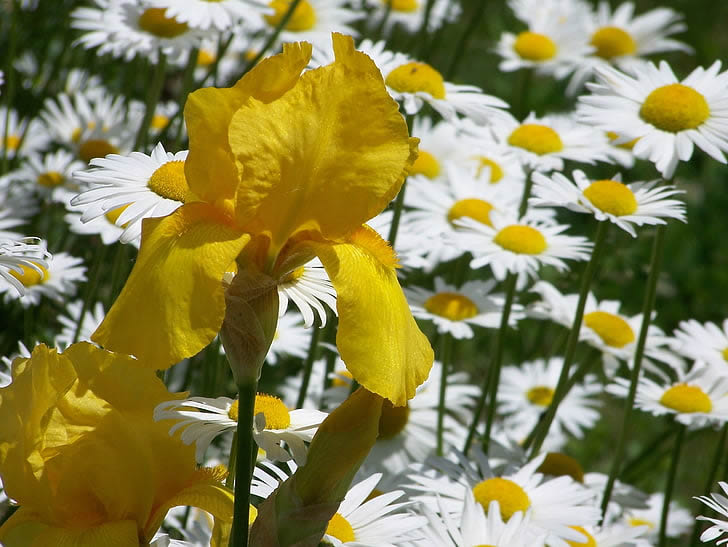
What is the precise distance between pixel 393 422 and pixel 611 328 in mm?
526

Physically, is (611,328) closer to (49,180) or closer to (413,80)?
(413,80)

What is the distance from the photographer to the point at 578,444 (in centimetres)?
311

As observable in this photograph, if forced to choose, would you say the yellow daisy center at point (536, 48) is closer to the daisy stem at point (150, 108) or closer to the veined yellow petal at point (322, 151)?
the daisy stem at point (150, 108)

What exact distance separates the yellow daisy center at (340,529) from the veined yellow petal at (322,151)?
1.56 feet

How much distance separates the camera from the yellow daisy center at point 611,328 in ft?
7.01

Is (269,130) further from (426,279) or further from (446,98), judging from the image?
(426,279)

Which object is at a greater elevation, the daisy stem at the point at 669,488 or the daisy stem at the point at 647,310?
the daisy stem at the point at 647,310

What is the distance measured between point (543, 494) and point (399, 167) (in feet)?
3.09

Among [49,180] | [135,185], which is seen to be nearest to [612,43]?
[49,180]

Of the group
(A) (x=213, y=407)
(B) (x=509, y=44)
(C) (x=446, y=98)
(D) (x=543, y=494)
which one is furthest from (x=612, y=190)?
(B) (x=509, y=44)

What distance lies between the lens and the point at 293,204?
0.89 meters

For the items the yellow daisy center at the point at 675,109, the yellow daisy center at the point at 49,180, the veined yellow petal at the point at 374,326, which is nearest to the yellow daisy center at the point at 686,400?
the yellow daisy center at the point at 675,109

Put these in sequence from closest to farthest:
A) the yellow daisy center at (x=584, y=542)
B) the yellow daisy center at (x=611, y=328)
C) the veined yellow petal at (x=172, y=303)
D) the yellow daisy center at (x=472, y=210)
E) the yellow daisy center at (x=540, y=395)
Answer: the veined yellow petal at (x=172, y=303) → the yellow daisy center at (x=584, y=542) → the yellow daisy center at (x=611, y=328) → the yellow daisy center at (x=472, y=210) → the yellow daisy center at (x=540, y=395)

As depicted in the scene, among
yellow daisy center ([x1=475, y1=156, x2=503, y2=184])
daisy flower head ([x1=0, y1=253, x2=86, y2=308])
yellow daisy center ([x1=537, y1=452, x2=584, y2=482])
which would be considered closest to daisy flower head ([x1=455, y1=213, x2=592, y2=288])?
yellow daisy center ([x1=537, y1=452, x2=584, y2=482])
